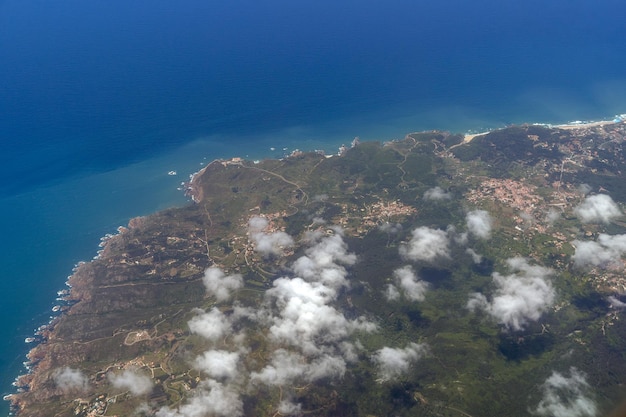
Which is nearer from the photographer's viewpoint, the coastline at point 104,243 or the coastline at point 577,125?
the coastline at point 104,243

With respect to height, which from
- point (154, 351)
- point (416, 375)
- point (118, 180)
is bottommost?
point (416, 375)

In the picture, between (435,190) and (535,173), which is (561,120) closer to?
(535,173)

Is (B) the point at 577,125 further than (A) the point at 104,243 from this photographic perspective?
Yes

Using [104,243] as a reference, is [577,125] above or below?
below

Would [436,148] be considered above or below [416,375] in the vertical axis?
above

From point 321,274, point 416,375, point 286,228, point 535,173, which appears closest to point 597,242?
point 535,173

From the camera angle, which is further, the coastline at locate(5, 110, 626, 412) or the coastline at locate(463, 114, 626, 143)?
the coastline at locate(463, 114, 626, 143)

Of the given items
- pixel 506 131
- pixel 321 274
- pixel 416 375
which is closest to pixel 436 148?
pixel 506 131

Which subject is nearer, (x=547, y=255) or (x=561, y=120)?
(x=547, y=255)

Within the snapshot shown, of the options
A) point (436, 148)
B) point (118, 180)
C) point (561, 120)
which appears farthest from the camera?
point (561, 120)

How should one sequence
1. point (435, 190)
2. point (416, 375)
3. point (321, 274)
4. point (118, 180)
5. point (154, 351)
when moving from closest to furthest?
1. point (416, 375)
2. point (154, 351)
3. point (321, 274)
4. point (435, 190)
5. point (118, 180)
